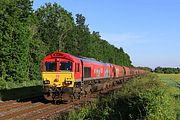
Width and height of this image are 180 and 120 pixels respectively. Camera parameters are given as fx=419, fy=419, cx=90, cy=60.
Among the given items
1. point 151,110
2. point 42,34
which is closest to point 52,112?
point 151,110

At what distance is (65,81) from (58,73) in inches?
28.5

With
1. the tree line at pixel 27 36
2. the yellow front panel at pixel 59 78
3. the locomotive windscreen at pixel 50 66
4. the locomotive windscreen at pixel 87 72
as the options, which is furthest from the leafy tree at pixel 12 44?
the yellow front panel at pixel 59 78

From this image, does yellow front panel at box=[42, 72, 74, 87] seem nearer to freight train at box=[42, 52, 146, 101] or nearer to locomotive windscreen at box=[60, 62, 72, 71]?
freight train at box=[42, 52, 146, 101]

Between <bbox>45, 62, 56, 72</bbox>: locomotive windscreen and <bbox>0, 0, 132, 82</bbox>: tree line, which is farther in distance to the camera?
<bbox>0, 0, 132, 82</bbox>: tree line

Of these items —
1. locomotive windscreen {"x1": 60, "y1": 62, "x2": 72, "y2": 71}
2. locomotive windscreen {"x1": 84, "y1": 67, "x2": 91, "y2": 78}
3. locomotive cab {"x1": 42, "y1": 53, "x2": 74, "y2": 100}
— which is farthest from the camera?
locomotive windscreen {"x1": 84, "y1": 67, "x2": 91, "y2": 78}

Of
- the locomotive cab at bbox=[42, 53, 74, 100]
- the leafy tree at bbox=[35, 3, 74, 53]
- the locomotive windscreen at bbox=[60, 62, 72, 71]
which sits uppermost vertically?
the leafy tree at bbox=[35, 3, 74, 53]

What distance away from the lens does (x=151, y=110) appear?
50.2 ft

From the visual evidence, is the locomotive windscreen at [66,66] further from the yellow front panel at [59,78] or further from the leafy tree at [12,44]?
the leafy tree at [12,44]

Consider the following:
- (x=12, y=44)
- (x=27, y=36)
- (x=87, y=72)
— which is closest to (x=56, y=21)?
(x=27, y=36)

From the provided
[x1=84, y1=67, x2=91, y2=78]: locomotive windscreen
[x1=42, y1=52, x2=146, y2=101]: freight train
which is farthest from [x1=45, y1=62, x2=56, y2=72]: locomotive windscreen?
[x1=84, y1=67, x2=91, y2=78]: locomotive windscreen

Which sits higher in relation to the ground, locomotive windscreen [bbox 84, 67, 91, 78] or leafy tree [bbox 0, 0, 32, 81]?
leafy tree [bbox 0, 0, 32, 81]

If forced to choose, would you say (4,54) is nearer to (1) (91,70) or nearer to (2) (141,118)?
(1) (91,70)

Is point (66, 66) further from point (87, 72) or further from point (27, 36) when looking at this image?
point (27, 36)

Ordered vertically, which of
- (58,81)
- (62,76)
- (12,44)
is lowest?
(58,81)
